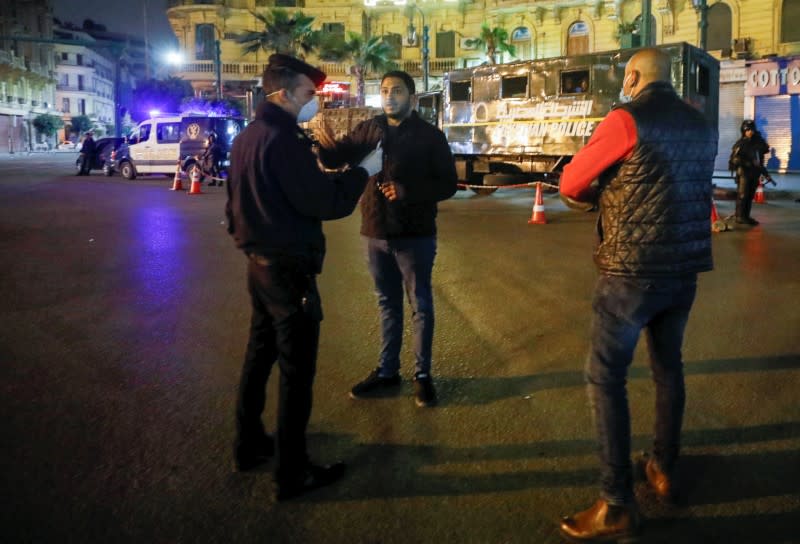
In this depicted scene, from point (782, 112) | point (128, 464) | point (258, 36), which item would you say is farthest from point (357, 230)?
point (258, 36)

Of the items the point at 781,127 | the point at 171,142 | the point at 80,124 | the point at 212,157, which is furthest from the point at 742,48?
the point at 80,124

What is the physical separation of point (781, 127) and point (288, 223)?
29.7 meters

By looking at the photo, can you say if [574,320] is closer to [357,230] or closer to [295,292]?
[295,292]

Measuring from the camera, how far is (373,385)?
4.50m

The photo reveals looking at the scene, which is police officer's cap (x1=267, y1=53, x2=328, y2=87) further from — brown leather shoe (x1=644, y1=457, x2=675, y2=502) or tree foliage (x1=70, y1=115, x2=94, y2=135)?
tree foliage (x1=70, y1=115, x2=94, y2=135)

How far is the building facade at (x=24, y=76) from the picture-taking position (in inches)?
2496

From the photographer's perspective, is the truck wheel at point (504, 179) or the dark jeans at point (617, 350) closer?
the dark jeans at point (617, 350)

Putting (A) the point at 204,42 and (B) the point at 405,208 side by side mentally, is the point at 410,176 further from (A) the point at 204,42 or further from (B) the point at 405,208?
(A) the point at 204,42

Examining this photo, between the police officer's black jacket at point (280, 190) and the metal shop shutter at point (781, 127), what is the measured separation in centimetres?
2913

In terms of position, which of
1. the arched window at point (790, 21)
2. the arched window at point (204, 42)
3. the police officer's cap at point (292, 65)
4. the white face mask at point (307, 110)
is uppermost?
the arched window at point (204, 42)

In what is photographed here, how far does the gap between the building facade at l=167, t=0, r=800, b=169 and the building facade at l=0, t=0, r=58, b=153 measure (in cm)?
1878

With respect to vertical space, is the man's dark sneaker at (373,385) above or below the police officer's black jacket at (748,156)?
below

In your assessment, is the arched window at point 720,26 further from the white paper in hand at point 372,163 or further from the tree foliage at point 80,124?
the tree foliage at point 80,124

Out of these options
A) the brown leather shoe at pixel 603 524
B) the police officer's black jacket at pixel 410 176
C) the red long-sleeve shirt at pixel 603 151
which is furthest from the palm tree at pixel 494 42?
the brown leather shoe at pixel 603 524
